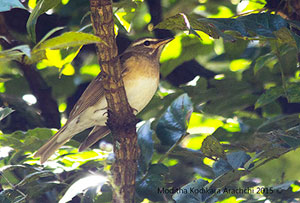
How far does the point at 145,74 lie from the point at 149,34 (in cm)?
43

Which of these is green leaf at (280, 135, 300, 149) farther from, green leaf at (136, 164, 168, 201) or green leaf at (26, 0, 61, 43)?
green leaf at (26, 0, 61, 43)

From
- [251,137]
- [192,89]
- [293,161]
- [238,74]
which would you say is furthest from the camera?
[238,74]

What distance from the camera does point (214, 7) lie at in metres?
3.14

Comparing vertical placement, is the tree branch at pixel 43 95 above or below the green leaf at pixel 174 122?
above

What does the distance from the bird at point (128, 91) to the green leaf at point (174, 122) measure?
62cm

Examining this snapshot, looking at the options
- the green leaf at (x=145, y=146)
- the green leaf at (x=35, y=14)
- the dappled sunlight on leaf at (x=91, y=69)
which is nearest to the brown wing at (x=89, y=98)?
the dappled sunlight on leaf at (x=91, y=69)

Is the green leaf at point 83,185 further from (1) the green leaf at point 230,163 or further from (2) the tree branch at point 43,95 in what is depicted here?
(2) the tree branch at point 43,95

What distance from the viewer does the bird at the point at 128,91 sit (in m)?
2.93

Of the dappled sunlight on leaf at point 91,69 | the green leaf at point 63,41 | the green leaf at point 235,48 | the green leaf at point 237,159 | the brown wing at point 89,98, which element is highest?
the green leaf at point 63,41

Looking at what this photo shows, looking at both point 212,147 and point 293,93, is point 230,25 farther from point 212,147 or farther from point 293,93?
point 293,93

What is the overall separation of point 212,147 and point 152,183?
16.7 inches

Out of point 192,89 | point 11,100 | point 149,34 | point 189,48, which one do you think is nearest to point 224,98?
point 192,89

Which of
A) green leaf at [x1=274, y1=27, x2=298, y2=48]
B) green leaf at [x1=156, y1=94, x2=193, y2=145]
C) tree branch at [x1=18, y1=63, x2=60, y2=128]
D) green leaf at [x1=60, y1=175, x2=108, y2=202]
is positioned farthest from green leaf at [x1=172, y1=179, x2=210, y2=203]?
tree branch at [x1=18, y1=63, x2=60, y2=128]

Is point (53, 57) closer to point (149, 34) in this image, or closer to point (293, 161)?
point (149, 34)
